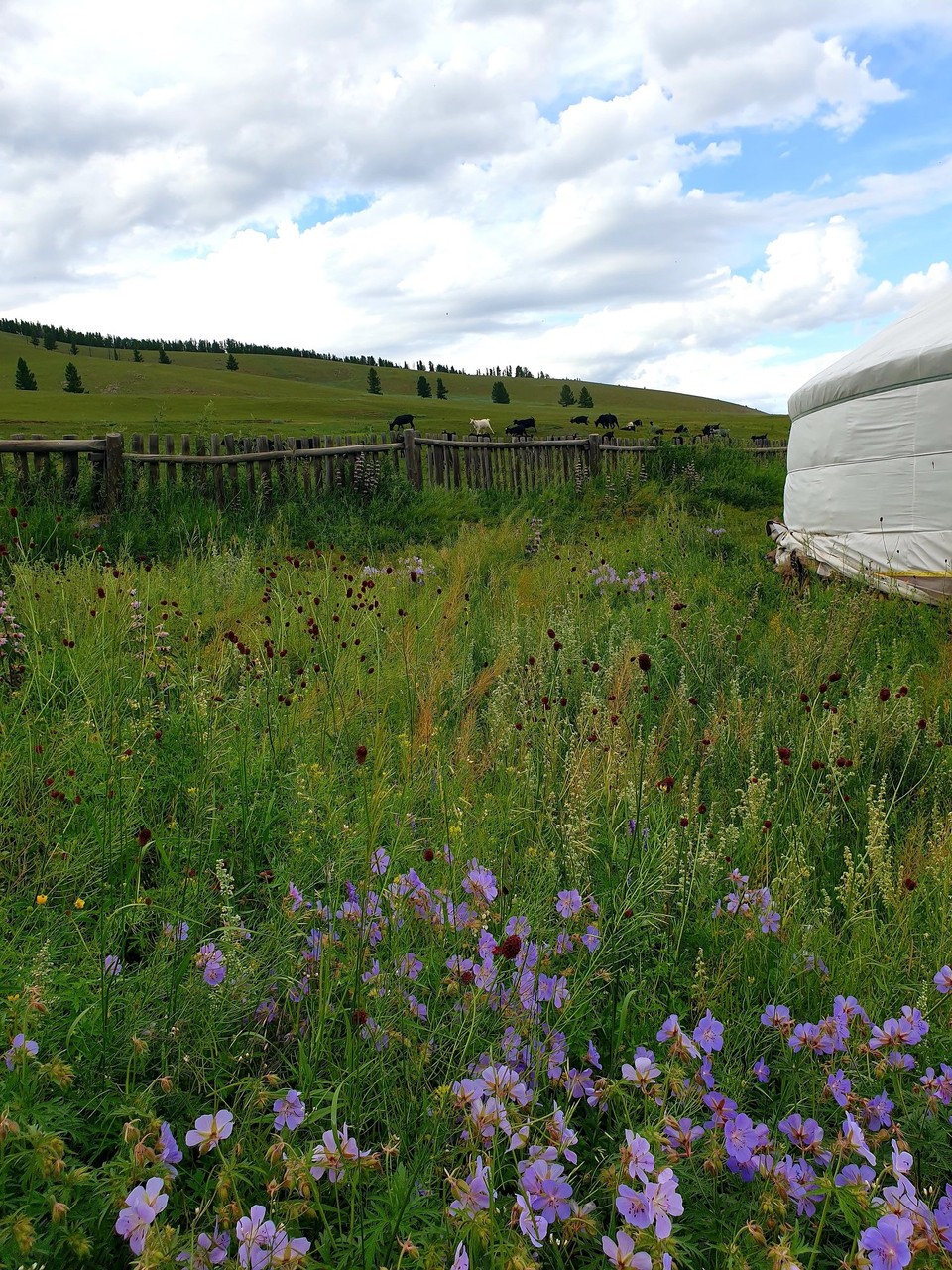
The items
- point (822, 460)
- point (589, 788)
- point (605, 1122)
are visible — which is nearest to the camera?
point (605, 1122)

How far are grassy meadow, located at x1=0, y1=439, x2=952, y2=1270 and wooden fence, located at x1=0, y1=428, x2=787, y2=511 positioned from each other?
527 centimetres

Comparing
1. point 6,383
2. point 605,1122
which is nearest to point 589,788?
point 605,1122

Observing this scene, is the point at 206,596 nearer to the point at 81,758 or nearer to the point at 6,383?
the point at 81,758

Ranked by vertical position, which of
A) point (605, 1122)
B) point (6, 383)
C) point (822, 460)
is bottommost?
point (605, 1122)

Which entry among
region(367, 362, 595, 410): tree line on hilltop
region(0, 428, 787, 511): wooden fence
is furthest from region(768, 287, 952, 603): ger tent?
region(367, 362, 595, 410): tree line on hilltop

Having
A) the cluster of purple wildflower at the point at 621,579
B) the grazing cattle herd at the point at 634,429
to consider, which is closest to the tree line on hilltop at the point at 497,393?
the grazing cattle herd at the point at 634,429

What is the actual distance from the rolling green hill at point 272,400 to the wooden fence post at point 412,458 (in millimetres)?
2813

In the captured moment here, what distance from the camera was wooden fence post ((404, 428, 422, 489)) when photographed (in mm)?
11578

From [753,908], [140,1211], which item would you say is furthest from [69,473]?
[140,1211]

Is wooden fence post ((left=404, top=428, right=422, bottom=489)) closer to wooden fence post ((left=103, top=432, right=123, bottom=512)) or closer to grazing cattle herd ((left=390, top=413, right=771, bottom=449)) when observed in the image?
grazing cattle herd ((left=390, top=413, right=771, bottom=449))

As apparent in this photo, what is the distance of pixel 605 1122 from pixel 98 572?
4.63 m

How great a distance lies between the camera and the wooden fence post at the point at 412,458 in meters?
11.6

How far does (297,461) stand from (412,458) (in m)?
2.07

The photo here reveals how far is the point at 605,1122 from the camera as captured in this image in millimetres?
1514
